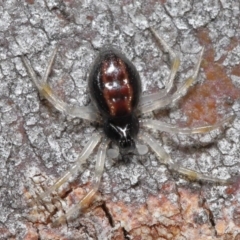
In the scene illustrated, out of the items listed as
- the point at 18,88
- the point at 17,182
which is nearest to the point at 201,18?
the point at 18,88

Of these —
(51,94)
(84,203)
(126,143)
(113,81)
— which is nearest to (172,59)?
(113,81)

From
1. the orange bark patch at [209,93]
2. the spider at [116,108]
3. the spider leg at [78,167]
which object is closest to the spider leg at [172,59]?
the spider at [116,108]

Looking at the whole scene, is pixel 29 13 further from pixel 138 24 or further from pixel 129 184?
pixel 129 184

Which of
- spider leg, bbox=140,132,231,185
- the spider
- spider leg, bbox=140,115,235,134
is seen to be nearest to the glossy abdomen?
the spider

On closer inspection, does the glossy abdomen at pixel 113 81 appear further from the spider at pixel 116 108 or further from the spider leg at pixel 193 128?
the spider leg at pixel 193 128

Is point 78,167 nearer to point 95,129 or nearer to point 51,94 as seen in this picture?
point 95,129

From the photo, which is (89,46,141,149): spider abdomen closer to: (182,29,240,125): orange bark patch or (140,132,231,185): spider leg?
(140,132,231,185): spider leg

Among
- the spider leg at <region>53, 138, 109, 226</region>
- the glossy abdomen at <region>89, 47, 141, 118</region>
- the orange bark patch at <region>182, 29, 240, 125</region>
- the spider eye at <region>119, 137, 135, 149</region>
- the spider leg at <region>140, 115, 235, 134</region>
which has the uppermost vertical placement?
the glossy abdomen at <region>89, 47, 141, 118</region>
